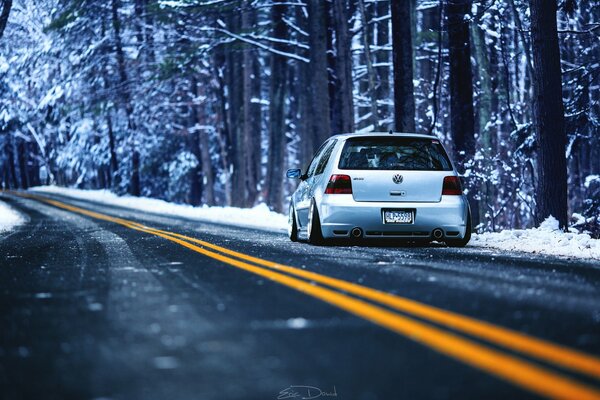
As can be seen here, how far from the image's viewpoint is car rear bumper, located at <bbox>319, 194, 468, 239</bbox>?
12742 millimetres

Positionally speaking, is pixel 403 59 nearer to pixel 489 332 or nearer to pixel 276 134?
pixel 489 332

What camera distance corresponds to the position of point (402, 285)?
24.5 ft

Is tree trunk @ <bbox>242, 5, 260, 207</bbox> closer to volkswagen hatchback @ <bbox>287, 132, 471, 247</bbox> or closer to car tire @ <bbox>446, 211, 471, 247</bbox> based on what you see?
volkswagen hatchback @ <bbox>287, 132, 471, 247</bbox>

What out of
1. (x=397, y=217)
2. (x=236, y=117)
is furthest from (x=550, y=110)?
(x=236, y=117)

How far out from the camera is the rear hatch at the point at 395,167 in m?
12.8

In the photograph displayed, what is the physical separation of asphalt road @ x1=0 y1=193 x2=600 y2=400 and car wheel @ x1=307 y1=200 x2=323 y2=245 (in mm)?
3207

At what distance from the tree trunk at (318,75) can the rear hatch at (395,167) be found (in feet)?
45.1

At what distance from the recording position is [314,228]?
1322 centimetres

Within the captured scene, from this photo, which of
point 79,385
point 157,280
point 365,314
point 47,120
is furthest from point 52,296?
point 47,120

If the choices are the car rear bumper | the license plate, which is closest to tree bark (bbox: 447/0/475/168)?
the car rear bumper

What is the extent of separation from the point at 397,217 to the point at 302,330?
7.56m

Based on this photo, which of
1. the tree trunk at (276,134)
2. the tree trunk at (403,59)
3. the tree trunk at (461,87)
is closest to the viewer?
the tree trunk at (461,87)

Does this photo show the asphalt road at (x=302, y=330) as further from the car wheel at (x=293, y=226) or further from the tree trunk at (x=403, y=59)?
the tree trunk at (x=403, y=59)

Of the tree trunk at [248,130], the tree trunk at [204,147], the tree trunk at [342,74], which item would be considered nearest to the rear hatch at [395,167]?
the tree trunk at [342,74]
